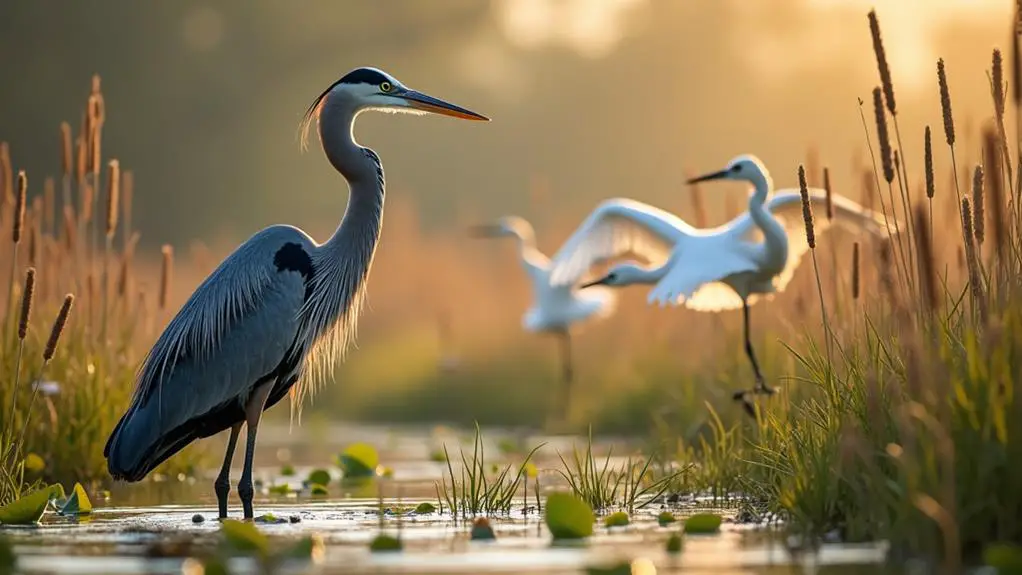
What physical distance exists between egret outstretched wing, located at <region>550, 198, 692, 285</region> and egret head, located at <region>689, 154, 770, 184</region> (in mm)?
982

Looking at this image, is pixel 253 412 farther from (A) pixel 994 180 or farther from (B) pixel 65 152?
(A) pixel 994 180

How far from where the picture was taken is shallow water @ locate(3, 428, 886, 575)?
5145 mm

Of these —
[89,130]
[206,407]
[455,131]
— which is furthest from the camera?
[455,131]

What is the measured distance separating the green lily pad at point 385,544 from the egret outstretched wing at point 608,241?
19.1 feet

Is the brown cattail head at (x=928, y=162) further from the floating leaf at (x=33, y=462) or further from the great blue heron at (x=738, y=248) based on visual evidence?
the floating leaf at (x=33, y=462)

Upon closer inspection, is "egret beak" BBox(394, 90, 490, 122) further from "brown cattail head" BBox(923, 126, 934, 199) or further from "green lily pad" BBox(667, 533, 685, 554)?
"green lily pad" BBox(667, 533, 685, 554)

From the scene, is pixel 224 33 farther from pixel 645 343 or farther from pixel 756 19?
pixel 645 343

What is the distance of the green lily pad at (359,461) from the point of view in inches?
368

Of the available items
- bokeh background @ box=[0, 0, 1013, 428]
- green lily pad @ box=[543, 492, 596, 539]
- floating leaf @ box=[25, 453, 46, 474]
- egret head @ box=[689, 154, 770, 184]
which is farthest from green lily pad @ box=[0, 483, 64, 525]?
bokeh background @ box=[0, 0, 1013, 428]

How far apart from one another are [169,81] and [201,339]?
3095 centimetres

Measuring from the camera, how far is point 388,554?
216 inches

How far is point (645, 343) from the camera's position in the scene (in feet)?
50.2

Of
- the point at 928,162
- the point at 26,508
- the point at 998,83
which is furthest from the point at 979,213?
→ the point at 26,508

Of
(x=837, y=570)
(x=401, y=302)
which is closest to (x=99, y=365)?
(x=837, y=570)
